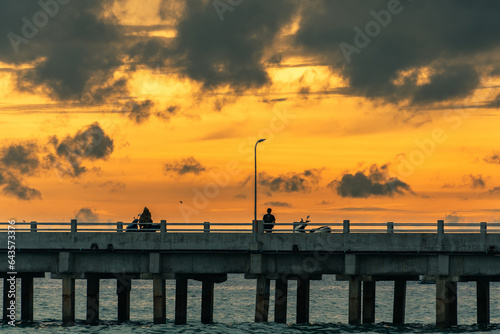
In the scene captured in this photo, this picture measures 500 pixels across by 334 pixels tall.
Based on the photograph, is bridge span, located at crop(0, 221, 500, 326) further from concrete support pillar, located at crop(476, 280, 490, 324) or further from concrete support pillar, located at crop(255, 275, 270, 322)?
concrete support pillar, located at crop(476, 280, 490, 324)

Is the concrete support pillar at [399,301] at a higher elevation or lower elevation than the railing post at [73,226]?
lower

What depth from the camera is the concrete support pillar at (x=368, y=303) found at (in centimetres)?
4175

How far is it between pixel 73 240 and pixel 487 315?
2345 centimetres

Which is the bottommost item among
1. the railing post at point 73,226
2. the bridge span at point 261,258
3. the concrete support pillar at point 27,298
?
the concrete support pillar at point 27,298

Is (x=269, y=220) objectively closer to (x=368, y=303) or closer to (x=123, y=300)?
(x=368, y=303)

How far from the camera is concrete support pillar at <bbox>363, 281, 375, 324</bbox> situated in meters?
41.8

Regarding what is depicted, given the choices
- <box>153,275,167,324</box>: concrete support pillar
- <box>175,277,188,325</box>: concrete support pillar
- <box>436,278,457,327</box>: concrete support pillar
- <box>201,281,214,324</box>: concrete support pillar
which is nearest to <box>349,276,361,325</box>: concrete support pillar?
<box>436,278,457,327</box>: concrete support pillar

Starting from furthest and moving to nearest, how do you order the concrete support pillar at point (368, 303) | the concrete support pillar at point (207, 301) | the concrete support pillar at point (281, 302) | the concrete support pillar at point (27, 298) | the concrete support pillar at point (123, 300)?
the concrete support pillar at point (27, 298), the concrete support pillar at point (123, 300), the concrete support pillar at point (207, 301), the concrete support pillar at point (281, 302), the concrete support pillar at point (368, 303)

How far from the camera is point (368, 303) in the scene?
42344 millimetres

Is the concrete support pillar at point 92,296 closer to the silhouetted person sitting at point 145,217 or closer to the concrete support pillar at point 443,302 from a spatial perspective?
the silhouetted person sitting at point 145,217

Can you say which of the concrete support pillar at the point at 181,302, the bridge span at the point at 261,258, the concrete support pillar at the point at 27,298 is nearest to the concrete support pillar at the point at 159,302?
the bridge span at the point at 261,258

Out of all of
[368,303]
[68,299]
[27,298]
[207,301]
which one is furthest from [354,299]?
[27,298]

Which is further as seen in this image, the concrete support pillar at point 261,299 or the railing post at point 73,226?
the railing post at point 73,226

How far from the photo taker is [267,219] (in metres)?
41.6
